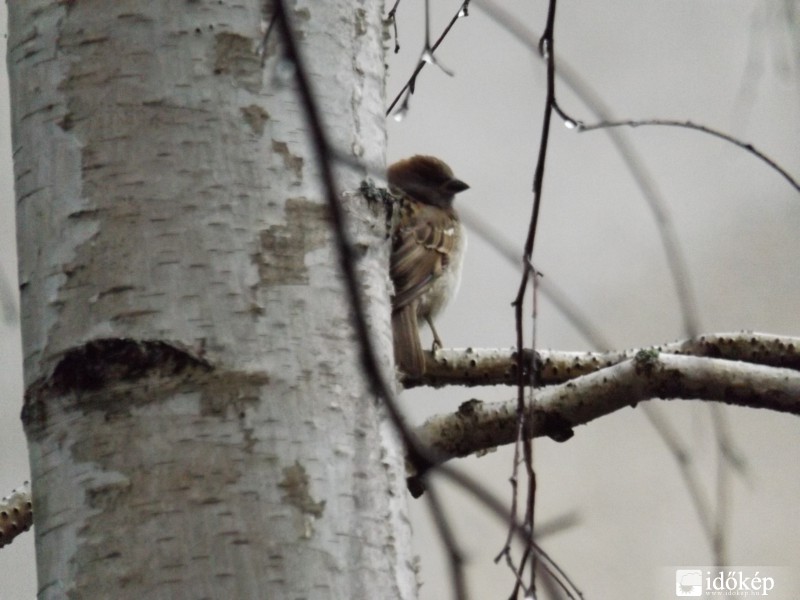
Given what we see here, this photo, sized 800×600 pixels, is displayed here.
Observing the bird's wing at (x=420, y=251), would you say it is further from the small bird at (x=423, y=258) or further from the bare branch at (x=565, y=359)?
the bare branch at (x=565, y=359)

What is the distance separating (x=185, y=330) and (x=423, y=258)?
198 centimetres

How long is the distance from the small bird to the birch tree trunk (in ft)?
4.55

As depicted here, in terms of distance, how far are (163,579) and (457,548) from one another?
0.25 m

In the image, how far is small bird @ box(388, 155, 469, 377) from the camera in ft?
8.18

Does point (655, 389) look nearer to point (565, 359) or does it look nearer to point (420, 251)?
point (565, 359)

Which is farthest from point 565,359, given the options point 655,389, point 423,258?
point 423,258

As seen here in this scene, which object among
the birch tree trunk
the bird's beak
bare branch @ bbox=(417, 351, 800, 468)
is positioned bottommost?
the birch tree trunk

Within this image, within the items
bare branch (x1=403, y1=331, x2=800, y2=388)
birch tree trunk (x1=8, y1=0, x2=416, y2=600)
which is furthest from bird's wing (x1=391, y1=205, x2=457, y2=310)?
birch tree trunk (x1=8, y1=0, x2=416, y2=600)

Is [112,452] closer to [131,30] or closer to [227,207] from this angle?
[227,207]

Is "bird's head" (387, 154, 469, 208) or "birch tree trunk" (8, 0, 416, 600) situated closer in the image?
"birch tree trunk" (8, 0, 416, 600)

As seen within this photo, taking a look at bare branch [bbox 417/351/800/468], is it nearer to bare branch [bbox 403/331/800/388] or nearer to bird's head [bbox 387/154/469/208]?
bare branch [bbox 403/331/800/388]

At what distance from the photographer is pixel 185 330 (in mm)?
750

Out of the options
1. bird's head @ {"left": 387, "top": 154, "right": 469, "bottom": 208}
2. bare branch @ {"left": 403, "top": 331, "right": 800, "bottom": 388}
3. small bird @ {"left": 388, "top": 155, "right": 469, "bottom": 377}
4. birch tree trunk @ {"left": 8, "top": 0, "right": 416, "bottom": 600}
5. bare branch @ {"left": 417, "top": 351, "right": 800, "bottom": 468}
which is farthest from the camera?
bird's head @ {"left": 387, "top": 154, "right": 469, "bottom": 208}

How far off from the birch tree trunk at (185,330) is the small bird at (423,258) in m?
1.39
